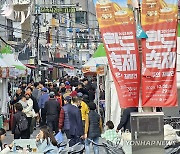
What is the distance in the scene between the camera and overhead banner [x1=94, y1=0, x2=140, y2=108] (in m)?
9.53

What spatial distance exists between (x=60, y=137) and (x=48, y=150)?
→ 3.21m

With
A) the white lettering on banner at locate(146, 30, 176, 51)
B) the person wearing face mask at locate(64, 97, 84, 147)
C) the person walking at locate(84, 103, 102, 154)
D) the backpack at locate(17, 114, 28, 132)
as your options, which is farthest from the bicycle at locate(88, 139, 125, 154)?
the backpack at locate(17, 114, 28, 132)

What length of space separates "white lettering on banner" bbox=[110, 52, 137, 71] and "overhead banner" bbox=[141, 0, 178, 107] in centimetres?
21

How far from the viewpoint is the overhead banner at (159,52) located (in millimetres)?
9539

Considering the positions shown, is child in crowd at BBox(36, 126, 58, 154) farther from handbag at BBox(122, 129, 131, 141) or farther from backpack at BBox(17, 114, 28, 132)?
backpack at BBox(17, 114, 28, 132)

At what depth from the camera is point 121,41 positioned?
9.52 m

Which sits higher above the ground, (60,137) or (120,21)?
(120,21)

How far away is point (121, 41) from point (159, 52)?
723mm

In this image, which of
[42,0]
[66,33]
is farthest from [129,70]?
[66,33]

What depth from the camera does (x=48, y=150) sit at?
1045 cm

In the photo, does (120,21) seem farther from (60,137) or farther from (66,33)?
(66,33)

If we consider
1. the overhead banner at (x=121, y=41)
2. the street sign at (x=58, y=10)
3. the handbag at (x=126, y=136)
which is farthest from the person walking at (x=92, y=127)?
the street sign at (x=58, y=10)

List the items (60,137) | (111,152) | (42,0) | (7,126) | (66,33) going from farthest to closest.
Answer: (66,33) < (42,0) < (7,126) < (60,137) < (111,152)

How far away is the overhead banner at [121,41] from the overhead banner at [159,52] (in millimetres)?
191
